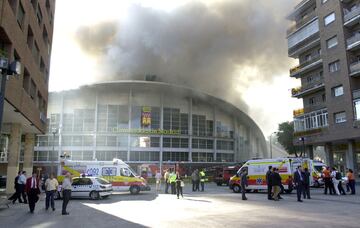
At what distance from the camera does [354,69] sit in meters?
32.7

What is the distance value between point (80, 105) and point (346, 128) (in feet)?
146

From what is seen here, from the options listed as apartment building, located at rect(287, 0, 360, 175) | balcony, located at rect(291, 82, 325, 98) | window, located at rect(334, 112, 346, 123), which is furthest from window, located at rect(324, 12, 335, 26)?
window, located at rect(334, 112, 346, 123)

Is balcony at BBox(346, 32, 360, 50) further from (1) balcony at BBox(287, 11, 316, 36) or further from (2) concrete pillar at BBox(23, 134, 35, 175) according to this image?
(2) concrete pillar at BBox(23, 134, 35, 175)

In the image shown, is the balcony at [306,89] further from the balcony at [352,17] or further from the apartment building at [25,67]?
the apartment building at [25,67]

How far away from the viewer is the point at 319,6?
37.7m

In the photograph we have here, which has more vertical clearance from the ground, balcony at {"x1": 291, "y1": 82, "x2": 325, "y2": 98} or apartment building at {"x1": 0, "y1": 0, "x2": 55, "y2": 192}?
balcony at {"x1": 291, "y1": 82, "x2": 325, "y2": 98}

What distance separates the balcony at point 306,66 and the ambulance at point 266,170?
18022 millimetres

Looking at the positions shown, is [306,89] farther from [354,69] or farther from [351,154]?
[351,154]

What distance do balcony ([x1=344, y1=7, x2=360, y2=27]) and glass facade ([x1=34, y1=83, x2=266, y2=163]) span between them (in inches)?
1411

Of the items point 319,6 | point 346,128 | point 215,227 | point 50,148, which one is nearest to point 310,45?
point 319,6

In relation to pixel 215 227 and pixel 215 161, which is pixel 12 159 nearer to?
pixel 215 227

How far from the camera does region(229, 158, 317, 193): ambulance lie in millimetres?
21406

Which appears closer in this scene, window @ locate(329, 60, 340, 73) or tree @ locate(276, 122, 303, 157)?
window @ locate(329, 60, 340, 73)

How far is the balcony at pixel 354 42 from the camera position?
106 feet
